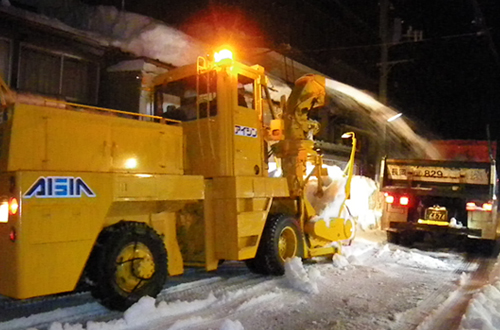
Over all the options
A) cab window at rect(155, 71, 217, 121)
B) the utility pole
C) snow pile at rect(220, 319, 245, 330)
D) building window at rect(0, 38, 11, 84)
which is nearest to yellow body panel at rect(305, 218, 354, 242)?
cab window at rect(155, 71, 217, 121)

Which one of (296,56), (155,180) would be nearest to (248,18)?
(296,56)

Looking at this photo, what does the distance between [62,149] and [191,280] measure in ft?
10.1

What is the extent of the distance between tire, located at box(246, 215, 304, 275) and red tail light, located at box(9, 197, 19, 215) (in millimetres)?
3840

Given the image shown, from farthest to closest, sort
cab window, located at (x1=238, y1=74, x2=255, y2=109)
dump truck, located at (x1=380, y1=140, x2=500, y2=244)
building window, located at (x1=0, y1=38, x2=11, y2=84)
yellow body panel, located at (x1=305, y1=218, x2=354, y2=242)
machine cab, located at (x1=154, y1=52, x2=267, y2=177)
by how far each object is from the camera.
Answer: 1. dump truck, located at (x1=380, y1=140, x2=500, y2=244)
2. building window, located at (x1=0, y1=38, x2=11, y2=84)
3. yellow body panel, located at (x1=305, y1=218, x2=354, y2=242)
4. cab window, located at (x1=238, y1=74, x2=255, y2=109)
5. machine cab, located at (x1=154, y1=52, x2=267, y2=177)

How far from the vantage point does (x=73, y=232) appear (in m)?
4.72

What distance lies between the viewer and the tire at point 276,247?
23.4ft

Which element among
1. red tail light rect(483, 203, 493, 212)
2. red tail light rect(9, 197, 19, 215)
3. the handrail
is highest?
the handrail

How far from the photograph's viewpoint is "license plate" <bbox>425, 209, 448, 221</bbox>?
11.2 metres

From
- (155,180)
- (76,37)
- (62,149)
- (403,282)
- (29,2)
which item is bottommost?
(403,282)

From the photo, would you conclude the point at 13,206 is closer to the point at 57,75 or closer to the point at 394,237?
the point at 57,75

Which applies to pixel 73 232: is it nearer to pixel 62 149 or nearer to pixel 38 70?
pixel 62 149

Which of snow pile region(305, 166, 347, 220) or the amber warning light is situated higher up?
the amber warning light

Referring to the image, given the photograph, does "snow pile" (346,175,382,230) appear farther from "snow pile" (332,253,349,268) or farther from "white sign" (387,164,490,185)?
"snow pile" (332,253,349,268)

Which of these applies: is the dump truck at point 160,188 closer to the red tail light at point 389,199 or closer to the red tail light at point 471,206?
the red tail light at point 389,199
